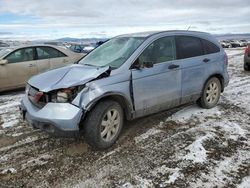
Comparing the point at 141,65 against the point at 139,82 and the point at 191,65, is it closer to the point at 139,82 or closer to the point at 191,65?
the point at 139,82

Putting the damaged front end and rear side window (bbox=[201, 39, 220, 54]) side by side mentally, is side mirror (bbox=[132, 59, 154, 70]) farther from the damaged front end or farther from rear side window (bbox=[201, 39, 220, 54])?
rear side window (bbox=[201, 39, 220, 54])

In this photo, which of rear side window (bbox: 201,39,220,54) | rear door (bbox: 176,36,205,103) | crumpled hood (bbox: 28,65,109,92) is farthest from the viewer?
rear side window (bbox: 201,39,220,54)

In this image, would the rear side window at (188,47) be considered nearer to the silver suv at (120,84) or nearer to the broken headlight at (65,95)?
the silver suv at (120,84)

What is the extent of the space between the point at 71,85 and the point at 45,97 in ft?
1.38

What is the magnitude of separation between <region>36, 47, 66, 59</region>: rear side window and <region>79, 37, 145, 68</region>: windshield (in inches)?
145

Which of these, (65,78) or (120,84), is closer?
(65,78)

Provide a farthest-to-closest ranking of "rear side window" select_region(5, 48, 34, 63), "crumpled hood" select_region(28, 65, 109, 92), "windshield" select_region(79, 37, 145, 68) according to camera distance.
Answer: "rear side window" select_region(5, 48, 34, 63)
"windshield" select_region(79, 37, 145, 68)
"crumpled hood" select_region(28, 65, 109, 92)

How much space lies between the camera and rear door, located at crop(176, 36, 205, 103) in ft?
17.5

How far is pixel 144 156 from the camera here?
4.02 metres

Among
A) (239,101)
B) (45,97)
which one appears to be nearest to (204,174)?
(45,97)

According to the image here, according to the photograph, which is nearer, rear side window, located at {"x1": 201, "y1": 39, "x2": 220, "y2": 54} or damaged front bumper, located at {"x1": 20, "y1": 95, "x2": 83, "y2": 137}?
damaged front bumper, located at {"x1": 20, "y1": 95, "x2": 83, "y2": 137}

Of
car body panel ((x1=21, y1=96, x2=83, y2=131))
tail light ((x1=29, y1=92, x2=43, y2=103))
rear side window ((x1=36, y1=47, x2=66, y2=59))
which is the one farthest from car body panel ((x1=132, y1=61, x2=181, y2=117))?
rear side window ((x1=36, y1=47, x2=66, y2=59))

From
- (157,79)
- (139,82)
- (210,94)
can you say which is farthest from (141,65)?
(210,94)

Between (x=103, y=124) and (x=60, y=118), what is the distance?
657 mm
